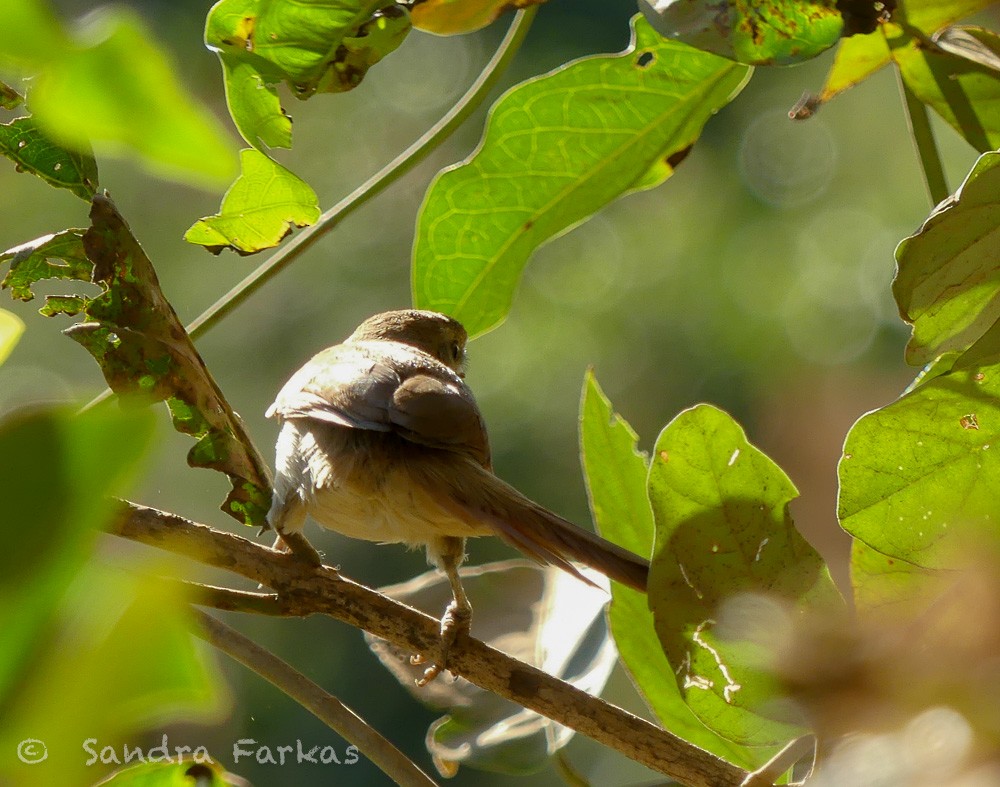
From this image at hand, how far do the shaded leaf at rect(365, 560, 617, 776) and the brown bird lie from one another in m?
0.05

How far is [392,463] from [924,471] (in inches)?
42.3

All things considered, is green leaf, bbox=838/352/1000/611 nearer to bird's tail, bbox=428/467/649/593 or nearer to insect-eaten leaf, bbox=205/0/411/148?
bird's tail, bbox=428/467/649/593

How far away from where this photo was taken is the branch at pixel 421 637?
1.29 meters

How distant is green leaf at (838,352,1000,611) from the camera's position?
1230 millimetres

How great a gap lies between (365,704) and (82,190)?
3.57 m

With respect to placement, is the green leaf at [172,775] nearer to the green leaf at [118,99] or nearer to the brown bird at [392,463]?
the green leaf at [118,99]

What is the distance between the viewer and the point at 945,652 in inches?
17.6

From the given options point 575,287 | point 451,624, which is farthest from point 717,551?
point 575,287

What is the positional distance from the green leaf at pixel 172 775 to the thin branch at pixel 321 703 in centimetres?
Answer: 37

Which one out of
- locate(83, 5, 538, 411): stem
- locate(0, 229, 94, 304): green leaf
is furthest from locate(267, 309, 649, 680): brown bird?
locate(0, 229, 94, 304): green leaf

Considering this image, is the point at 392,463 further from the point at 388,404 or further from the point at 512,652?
the point at 512,652

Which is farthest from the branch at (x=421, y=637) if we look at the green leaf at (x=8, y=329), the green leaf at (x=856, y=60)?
the green leaf at (x=856, y=60)

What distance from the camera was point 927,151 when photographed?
1588 millimetres

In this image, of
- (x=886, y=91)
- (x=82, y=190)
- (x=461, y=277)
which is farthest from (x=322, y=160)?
(x=82, y=190)
